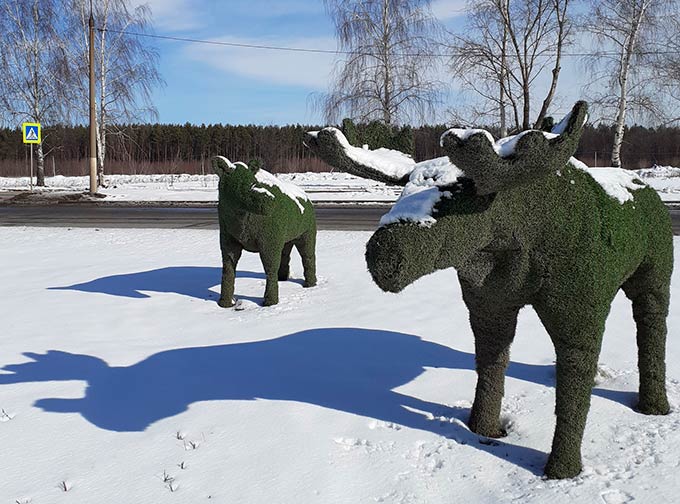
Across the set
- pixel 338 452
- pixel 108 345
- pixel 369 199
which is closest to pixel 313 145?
pixel 338 452

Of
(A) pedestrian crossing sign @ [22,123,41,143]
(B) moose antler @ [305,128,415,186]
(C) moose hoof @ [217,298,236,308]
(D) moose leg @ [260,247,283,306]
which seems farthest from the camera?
(A) pedestrian crossing sign @ [22,123,41,143]

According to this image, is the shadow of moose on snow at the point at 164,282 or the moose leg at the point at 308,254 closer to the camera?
the shadow of moose on snow at the point at 164,282

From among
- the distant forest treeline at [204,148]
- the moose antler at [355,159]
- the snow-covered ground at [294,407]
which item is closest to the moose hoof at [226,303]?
the snow-covered ground at [294,407]

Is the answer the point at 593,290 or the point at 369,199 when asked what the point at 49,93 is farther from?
the point at 593,290

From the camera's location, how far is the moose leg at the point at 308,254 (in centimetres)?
750

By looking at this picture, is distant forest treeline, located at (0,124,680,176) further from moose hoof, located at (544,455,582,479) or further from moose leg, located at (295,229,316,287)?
moose hoof, located at (544,455,582,479)

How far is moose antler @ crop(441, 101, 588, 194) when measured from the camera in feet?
7.43

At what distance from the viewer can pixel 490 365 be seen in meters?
3.52

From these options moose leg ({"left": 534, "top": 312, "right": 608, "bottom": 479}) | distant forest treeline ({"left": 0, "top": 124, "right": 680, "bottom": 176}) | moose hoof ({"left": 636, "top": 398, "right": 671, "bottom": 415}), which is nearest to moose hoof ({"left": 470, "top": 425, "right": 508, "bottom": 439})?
moose leg ({"left": 534, "top": 312, "right": 608, "bottom": 479})

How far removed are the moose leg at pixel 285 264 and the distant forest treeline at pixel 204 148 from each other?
51.9 feet

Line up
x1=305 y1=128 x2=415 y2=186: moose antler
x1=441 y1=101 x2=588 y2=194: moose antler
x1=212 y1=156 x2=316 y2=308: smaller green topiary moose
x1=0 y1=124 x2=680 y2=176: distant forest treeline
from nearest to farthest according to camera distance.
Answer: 1. x1=441 y1=101 x2=588 y2=194: moose antler
2. x1=305 y1=128 x2=415 y2=186: moose antler
3. x1=212 y1=156 x2=316 y2=308: smaller green topiary moose
4. x1=0 y1=124 x2=680 y2=176: distant forest treeline

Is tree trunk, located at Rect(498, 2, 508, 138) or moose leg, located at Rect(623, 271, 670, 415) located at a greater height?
tree trunk, located at Rect(498, 2, 508, 138)

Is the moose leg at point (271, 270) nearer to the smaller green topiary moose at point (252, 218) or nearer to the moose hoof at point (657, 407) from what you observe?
the smaller green topiary moose at point (252, 218)

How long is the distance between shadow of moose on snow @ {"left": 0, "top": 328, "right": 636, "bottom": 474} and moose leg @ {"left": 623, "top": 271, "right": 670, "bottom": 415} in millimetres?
701
